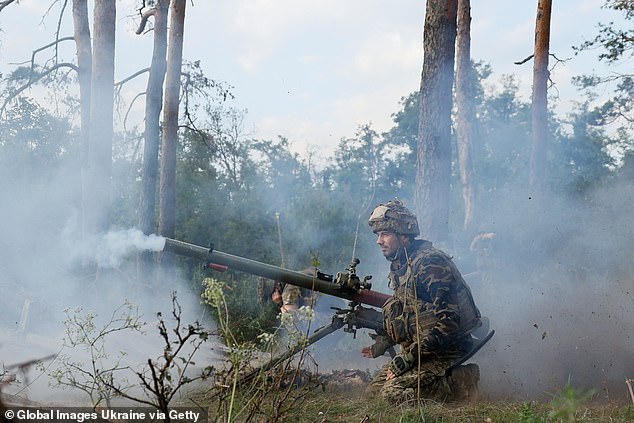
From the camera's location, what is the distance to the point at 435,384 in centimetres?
618

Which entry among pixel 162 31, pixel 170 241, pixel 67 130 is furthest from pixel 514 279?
pixel 67 130

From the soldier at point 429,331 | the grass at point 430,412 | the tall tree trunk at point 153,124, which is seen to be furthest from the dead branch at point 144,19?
the grass at point 430,412

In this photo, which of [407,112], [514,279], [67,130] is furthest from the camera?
[407,112]

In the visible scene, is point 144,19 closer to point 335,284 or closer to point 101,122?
point 101,122

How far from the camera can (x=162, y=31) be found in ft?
52.5

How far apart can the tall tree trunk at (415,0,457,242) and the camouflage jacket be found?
2.73 metres

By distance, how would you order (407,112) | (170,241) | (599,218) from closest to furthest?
(170,241)
(599,218)
(407,112)

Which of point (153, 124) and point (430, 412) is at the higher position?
point (153, 124)

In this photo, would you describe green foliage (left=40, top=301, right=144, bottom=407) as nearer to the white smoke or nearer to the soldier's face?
the white smoke

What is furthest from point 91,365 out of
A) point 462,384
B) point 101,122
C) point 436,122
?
point 436,122

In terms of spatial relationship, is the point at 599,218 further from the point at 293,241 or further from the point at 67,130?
the point at 67,130

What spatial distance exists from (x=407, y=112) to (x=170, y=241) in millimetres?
23375

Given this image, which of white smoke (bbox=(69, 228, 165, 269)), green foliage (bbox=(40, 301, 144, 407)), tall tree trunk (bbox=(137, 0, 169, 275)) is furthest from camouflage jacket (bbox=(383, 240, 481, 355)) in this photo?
tall tree trunk (bbox=(137, 0, 169, 275))

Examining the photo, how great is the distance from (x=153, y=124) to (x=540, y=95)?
29.4 ft
